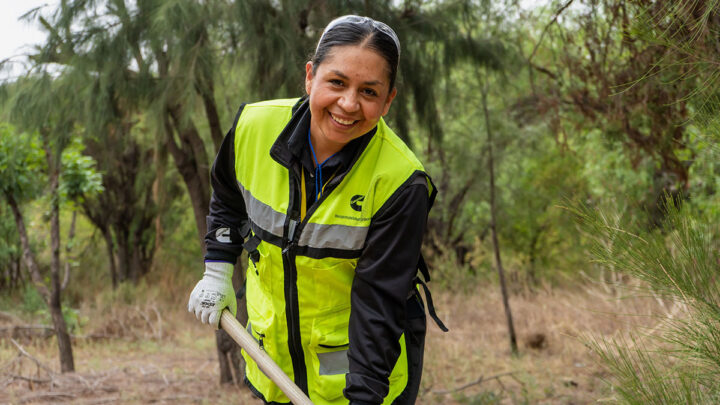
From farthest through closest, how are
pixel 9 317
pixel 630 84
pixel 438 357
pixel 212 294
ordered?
pixel 9 317, pixel 438 357, pixel 630 84, pixel 212 294

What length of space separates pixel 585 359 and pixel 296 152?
5067mm

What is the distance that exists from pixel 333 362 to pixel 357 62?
0.98 m

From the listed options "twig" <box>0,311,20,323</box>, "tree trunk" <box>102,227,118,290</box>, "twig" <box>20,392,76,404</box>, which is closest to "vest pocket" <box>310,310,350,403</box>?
"twig" <box>20,392,76,404</box>

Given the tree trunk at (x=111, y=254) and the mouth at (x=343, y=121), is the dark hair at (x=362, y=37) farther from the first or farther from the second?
the tree trunk at (x=111, y=254)

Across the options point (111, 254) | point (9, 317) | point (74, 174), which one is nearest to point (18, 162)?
point (74, 174)

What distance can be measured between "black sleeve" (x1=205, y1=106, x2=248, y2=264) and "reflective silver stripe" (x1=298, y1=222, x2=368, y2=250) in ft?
1.41

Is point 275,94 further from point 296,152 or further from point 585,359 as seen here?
point 585,359

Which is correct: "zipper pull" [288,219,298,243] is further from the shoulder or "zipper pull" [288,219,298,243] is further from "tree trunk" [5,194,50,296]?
"tree trunk" [5,194,50,296]

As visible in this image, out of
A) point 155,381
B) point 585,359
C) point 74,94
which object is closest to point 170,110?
point 74,94

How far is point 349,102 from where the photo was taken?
1947 millimetres

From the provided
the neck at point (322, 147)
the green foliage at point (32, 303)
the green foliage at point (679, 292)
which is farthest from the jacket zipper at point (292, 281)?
the green foliage at point (32, 303)

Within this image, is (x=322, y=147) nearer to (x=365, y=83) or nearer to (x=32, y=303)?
(x=365, y=83)

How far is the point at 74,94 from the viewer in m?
4.57

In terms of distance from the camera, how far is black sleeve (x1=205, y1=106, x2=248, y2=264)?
2.38 m
